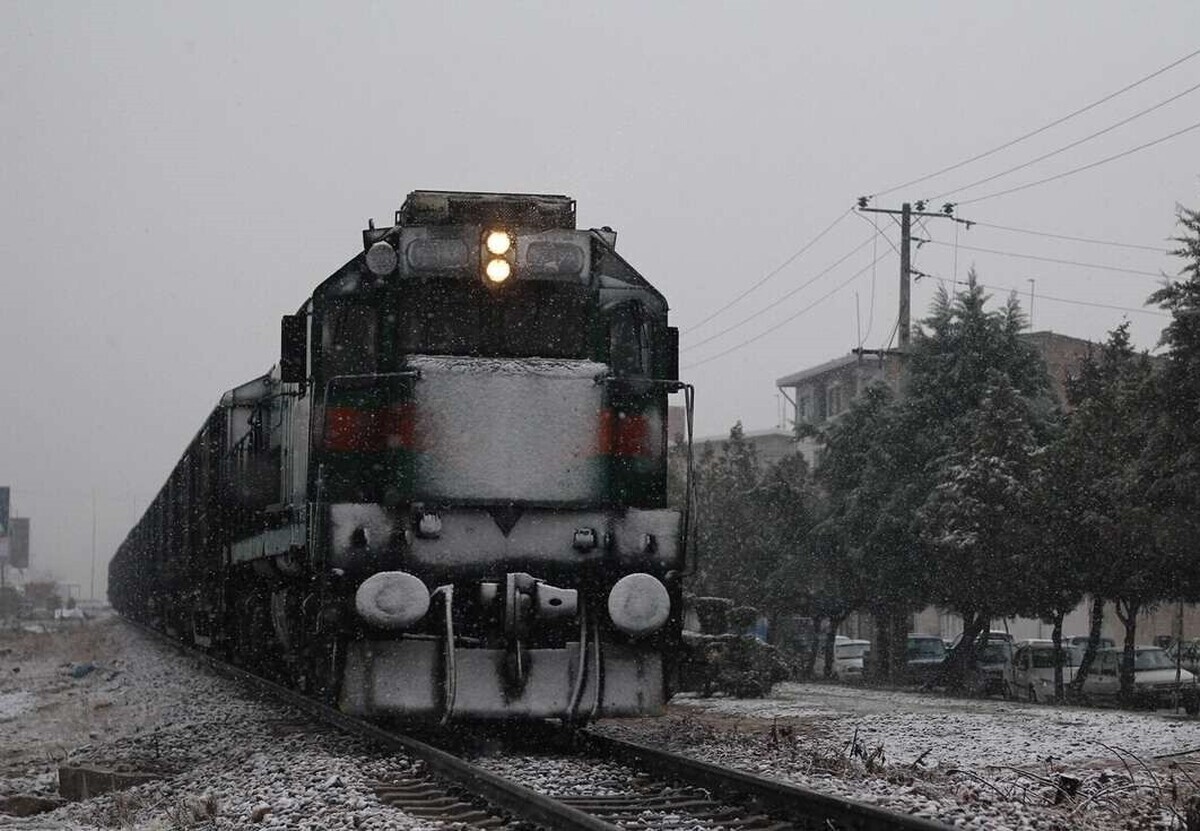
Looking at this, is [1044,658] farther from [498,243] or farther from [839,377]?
[839,377]

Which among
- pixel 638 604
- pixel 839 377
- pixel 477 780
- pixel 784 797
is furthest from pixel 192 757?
pixel 839 377

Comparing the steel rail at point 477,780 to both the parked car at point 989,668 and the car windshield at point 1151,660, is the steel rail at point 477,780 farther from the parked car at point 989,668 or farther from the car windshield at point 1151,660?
the car windshield at point 1151,660

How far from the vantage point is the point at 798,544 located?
3734cm

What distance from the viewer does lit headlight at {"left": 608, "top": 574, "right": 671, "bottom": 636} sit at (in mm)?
11055

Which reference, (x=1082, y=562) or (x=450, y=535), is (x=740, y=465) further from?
(x=450, y=535)

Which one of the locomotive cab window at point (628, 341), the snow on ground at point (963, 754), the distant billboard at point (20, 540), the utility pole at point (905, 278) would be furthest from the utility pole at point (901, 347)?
the distant billboard at point (20, 540)

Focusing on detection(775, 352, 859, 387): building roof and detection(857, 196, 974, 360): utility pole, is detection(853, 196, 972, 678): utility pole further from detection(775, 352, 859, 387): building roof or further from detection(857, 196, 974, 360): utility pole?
detection(775, 352, 859, 387): building roof

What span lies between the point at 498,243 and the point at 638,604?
2825mm

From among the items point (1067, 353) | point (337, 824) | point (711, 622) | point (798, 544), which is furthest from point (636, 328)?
point (1067, 353)

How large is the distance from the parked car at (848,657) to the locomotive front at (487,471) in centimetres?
2832

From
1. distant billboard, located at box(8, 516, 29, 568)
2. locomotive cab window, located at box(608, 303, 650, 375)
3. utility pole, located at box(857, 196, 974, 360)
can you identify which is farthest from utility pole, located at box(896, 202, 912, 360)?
distant billboard, located at box(8, 516, 29, 568)

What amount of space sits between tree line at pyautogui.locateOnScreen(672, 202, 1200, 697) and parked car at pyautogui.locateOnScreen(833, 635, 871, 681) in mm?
1607

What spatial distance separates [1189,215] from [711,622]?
8762mm

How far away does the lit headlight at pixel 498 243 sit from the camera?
11719mm
